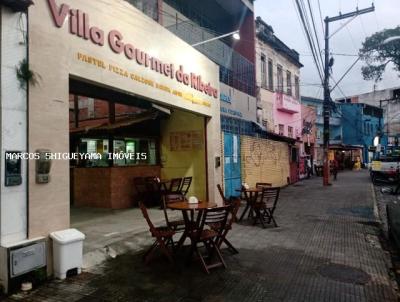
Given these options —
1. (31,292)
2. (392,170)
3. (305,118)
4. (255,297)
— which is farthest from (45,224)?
(305,118)

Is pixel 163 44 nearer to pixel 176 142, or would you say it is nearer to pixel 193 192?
pixel 176 142

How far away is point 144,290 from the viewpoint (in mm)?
4102

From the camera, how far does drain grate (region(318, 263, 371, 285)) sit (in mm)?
4430

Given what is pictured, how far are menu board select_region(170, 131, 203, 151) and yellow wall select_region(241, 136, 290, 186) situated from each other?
306 centimetres

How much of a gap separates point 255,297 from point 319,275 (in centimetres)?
126

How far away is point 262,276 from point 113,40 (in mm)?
4608

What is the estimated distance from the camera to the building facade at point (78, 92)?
4.09 metres

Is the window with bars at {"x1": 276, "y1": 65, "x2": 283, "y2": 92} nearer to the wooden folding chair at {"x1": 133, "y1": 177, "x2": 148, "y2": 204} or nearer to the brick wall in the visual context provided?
the brick wall

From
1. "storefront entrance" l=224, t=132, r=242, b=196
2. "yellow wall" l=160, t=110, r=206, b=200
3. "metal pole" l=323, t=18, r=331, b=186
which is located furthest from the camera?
"metal pole" l=323, t=18, r=331, b=186

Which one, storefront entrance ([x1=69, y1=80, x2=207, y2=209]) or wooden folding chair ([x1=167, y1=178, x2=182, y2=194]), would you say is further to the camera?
wooden folding chair ([x1=167, y1=178, x2=182, y2=194])

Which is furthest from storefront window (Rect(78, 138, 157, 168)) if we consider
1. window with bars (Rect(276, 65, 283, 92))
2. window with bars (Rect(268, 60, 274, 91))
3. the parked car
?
the parked car

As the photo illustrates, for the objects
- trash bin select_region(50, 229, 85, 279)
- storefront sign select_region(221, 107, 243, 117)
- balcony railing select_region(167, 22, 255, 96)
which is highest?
balcony railing select_region(167, 22, 255, 96)

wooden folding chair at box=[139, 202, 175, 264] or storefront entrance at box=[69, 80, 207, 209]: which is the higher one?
storefront entrance at box=[69, 80, 207, 209]

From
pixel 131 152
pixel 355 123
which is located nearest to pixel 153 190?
pixel 131 152
